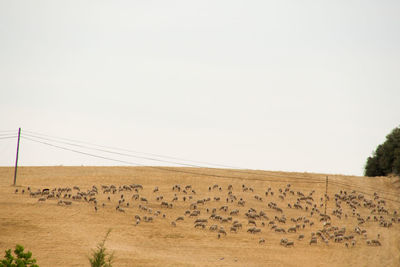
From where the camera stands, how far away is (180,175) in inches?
2886

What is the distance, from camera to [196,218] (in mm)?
53125

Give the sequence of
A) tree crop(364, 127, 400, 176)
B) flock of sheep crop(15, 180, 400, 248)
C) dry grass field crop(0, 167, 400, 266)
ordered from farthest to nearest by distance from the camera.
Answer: tree crop(364, 127, 400, 176) < flock of sheep crop(15, 180, 400, 248) < dry grass field crop(0, 167, 400, 266)

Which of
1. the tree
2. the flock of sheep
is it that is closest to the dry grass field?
the flock of sheep

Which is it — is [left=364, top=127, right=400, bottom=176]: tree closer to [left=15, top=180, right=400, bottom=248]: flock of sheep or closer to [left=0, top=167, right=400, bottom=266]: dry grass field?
[left=0, top=167, right=400, bottom=266]: dry grass field

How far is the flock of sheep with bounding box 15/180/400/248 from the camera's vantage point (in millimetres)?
50844

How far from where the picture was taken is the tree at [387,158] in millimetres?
84812

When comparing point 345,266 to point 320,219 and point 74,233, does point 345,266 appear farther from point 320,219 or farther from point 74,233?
point 74,233

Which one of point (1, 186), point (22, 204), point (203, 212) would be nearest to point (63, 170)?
point (1, 186)

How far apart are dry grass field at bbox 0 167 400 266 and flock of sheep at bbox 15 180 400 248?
0.13 m

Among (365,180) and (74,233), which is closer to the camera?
(74,233)

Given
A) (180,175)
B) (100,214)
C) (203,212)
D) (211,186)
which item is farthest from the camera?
(180,175)

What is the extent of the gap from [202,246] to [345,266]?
42.3 feet

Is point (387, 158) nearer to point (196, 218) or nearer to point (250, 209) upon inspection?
point (250, 209)

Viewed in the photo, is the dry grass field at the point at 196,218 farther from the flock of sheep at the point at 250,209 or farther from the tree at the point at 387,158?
the tree at the point at 387,158
